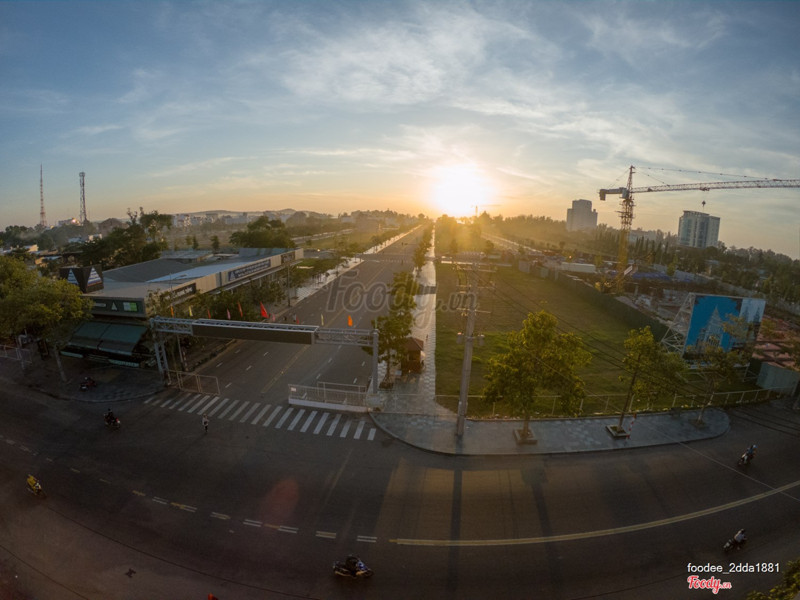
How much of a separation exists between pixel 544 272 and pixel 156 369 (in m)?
75.3

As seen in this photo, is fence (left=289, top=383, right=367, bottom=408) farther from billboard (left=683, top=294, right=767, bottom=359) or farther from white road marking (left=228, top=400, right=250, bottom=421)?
billboard (left=683, top=294, right=767, bottom=359)

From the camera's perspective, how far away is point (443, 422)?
26078 millimetres

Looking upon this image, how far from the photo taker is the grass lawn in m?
32.3

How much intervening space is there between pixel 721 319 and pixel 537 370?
25.2 m

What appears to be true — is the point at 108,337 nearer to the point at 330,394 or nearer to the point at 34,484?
the point at 34,484

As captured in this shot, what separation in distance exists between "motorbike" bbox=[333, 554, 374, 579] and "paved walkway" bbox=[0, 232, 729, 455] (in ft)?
29.3

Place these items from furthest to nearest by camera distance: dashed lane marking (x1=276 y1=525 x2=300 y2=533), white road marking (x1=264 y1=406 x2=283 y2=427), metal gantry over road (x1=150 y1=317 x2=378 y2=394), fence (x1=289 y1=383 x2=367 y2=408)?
metal gantry over road (x1=150 y1=317 x2=378 y2=394), fence (x1=289 y1=383 x2=367 y2=408), white road marking (x1=264 y1=406 x2=283 y2=427), dashed lane marking (x1=276 y1=525 x2=300 y2=533)

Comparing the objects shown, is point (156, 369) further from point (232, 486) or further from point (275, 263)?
point (275, 263)

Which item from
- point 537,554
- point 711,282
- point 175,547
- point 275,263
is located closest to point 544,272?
point 711,282

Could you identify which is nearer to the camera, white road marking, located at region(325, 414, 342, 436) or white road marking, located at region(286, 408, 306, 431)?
white road marking, located at region(325, 414, 342, 436)

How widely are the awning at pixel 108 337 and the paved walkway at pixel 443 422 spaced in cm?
217

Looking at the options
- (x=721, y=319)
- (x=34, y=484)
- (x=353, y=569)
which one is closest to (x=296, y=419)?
(x=353, y=569)

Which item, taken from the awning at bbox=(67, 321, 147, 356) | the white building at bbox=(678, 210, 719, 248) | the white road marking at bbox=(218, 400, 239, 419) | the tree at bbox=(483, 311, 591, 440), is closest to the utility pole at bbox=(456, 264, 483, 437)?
the tree at bbox=(483, 311, 591, 440)

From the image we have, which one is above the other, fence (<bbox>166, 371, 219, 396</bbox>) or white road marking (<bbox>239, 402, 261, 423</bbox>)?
fence (<bbox>166, 371, 219, 396</bbox>)
